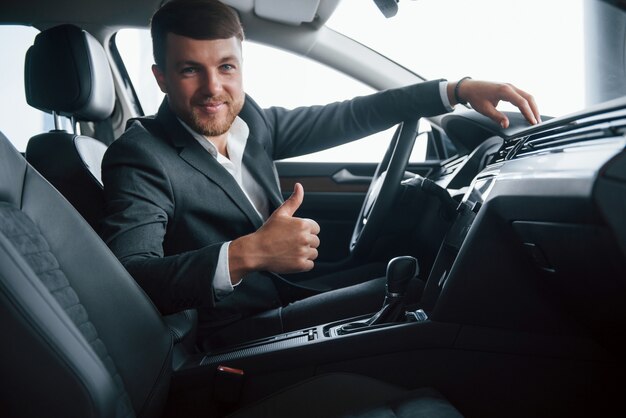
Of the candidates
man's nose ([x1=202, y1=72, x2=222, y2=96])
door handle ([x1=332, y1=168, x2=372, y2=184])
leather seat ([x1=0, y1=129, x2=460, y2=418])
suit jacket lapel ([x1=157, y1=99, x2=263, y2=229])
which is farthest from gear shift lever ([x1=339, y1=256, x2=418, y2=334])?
→ door handle ([x1=332, y1=168, x2=372, y2=184])

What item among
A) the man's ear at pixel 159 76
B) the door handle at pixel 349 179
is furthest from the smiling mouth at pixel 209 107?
the door handle at pixel 349 179

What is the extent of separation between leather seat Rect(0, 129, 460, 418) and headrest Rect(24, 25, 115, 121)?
0.89 metres

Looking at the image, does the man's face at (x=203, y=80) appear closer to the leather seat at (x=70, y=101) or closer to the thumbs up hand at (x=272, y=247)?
the leather seat at (x=70, y=101)

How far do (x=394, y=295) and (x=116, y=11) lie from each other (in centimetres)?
169

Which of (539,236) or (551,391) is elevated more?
(539,236)

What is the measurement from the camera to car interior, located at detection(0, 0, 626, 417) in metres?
0.65

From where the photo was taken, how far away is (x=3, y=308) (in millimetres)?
619

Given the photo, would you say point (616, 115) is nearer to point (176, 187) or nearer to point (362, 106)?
point (176, 187)

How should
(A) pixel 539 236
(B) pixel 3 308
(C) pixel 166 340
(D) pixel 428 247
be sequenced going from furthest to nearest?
(D) pixel 428 247 → (C) pixel 166 340 → (A) pixel 539 236 → (B) pixel 3 308

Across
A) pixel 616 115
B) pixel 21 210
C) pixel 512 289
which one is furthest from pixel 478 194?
pixel 21 210

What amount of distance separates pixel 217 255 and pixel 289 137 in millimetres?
829

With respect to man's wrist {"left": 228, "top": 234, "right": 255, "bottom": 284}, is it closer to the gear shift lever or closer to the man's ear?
the gear shift lever

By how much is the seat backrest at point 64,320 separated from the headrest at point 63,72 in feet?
2.95

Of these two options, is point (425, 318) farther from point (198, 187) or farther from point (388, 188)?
point (198, 187)
